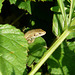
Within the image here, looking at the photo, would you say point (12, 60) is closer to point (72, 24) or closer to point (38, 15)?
point (72, 24)

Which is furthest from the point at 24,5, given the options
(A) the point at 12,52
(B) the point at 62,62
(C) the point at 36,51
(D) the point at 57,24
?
(B) the point at 62,62

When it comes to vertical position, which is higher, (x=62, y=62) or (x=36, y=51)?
(x=36, y=51)

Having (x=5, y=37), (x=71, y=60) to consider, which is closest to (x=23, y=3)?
(x=5, y=37)

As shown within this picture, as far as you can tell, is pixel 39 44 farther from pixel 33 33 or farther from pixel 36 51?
pixel 33 33

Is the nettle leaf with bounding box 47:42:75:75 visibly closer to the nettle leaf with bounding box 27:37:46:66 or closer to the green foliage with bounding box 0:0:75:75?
the green foliage with bounding box 0:0:75:75

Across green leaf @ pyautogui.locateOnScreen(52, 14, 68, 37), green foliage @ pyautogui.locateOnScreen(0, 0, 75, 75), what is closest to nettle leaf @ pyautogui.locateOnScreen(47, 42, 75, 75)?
green foliage @ pyautogui.locateOnScreen(0, 0, 75, 75)
